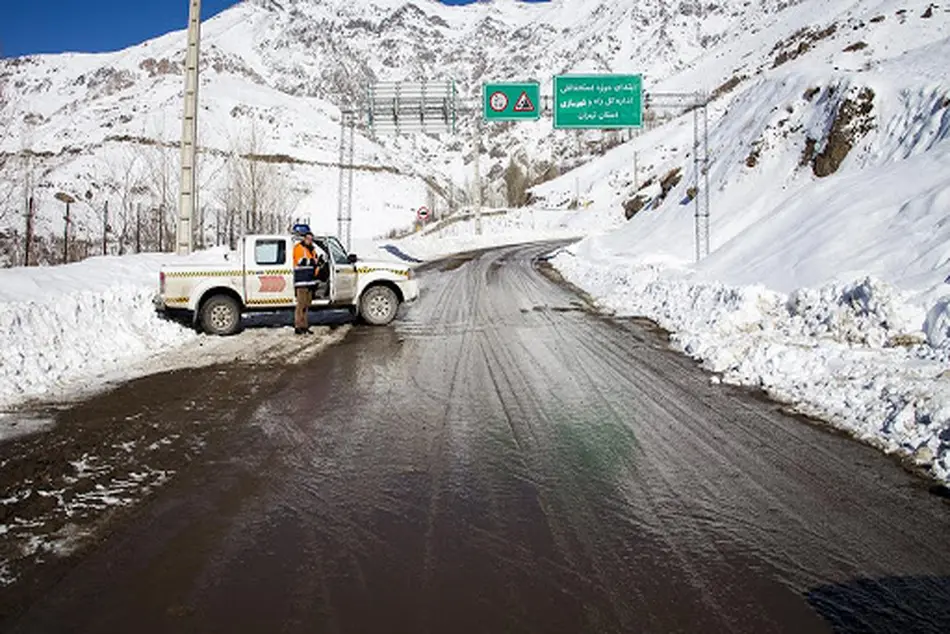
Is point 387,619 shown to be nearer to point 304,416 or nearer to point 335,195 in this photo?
point 304,416

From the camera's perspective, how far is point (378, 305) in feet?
41.6

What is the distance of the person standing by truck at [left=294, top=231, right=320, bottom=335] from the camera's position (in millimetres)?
11445

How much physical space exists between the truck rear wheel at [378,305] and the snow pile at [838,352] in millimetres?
5111

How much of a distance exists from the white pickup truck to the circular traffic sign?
17798mm

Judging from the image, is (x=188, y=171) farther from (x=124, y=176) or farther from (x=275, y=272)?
(x=124, y=176)

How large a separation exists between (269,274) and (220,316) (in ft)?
3.66

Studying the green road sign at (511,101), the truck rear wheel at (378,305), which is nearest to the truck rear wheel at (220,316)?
the truck rear wheel at (378,305)

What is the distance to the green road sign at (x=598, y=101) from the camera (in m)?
27.7

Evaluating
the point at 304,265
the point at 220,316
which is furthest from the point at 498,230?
the point at 220,316

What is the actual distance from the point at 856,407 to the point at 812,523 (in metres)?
2.78

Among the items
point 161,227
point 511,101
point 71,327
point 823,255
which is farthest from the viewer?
point 511,101

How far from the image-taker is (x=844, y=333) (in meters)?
8.86

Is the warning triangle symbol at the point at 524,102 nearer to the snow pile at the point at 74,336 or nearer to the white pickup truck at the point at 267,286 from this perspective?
the white pickup truck at the point at 267,286

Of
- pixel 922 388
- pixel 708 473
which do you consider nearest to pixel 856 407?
pixel 922 388
